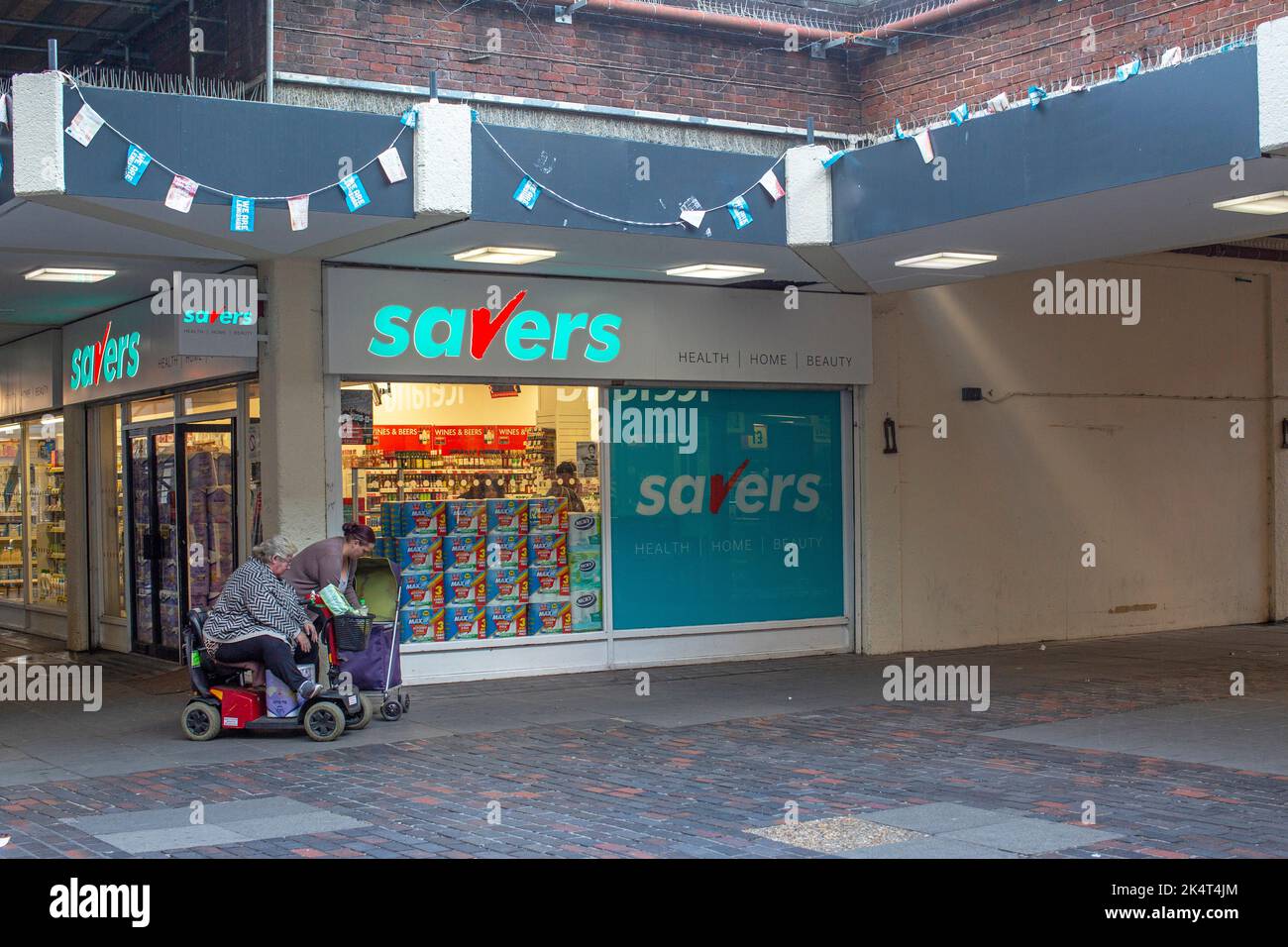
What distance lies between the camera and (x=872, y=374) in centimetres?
1473

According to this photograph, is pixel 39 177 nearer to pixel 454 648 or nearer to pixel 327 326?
pixel 327 326

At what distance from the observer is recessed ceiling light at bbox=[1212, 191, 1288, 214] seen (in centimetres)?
986

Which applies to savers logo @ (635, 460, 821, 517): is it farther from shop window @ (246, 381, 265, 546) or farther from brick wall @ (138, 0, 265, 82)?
brick wall @ (138, 0, 265, 82)

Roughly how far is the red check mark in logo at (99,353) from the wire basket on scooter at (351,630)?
585 centimetres

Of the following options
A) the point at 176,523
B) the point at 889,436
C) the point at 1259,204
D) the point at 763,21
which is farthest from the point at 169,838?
the point at 889,436

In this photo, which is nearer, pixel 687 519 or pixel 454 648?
pixel 454 648

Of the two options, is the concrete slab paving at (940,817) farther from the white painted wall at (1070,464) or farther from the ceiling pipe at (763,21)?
the ceiling pipe at (763,21)

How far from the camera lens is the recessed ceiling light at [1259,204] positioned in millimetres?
9859

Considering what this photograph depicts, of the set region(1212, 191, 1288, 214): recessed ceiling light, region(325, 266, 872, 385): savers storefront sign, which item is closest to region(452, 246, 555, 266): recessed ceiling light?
region(325, 266, 872, 385): savers storefront sign

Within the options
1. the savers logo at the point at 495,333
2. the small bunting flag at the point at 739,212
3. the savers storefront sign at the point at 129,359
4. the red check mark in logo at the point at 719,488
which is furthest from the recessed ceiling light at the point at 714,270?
the savers storefront sign at the point at 129,359

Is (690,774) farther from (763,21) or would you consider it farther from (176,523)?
(763,21)

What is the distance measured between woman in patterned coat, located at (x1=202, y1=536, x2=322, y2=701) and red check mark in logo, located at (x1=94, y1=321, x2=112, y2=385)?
567cm

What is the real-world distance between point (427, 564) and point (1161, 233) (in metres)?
6.65
